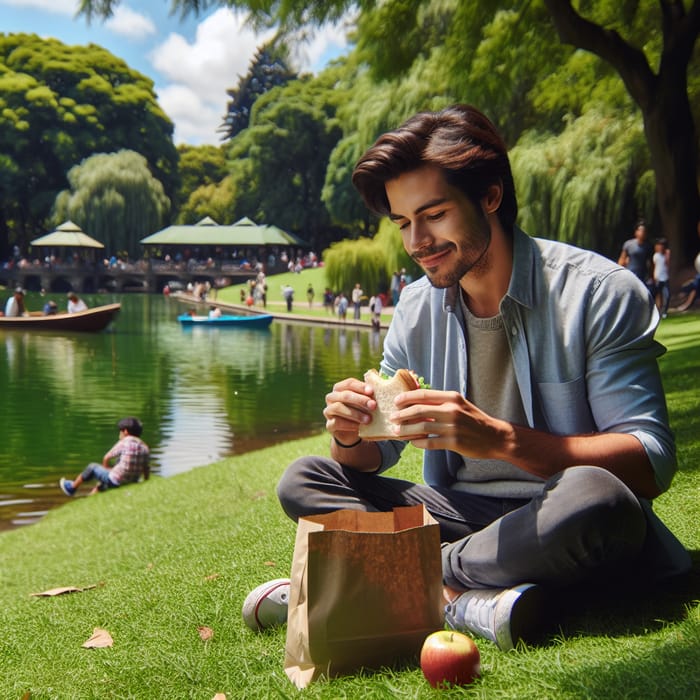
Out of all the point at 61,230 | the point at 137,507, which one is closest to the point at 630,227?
the point at 137,507

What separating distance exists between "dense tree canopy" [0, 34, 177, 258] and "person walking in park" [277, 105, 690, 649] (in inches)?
2242

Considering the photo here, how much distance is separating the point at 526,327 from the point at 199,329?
27.0 m

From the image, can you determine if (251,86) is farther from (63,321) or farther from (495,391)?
(495,391)

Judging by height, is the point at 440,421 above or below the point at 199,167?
below

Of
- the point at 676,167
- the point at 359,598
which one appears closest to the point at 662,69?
→ the point at 676,167

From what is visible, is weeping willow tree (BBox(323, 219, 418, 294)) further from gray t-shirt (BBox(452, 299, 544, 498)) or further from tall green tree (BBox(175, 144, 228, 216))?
tall green tree (BBox(175, 144, 228, 216))

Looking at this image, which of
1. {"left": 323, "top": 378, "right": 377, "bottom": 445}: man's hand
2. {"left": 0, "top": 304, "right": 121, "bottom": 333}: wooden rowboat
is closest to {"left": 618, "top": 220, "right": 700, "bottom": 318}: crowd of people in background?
{"left": 323, "top": 378, "right": 377, "bottom": 445}: man's hand

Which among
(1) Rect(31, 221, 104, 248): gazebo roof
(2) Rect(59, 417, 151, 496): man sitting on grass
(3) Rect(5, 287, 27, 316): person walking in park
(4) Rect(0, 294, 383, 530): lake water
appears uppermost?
(1) Rect(31, 221, 104, 248): gazebo roof

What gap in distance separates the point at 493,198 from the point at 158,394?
Answer: 13679mm

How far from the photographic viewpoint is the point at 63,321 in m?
25.7

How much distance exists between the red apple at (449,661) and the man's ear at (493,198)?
3.85 feet

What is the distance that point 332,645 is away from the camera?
6.93 ft

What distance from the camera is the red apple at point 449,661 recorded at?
6.63ft

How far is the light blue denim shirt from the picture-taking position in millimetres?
2289
